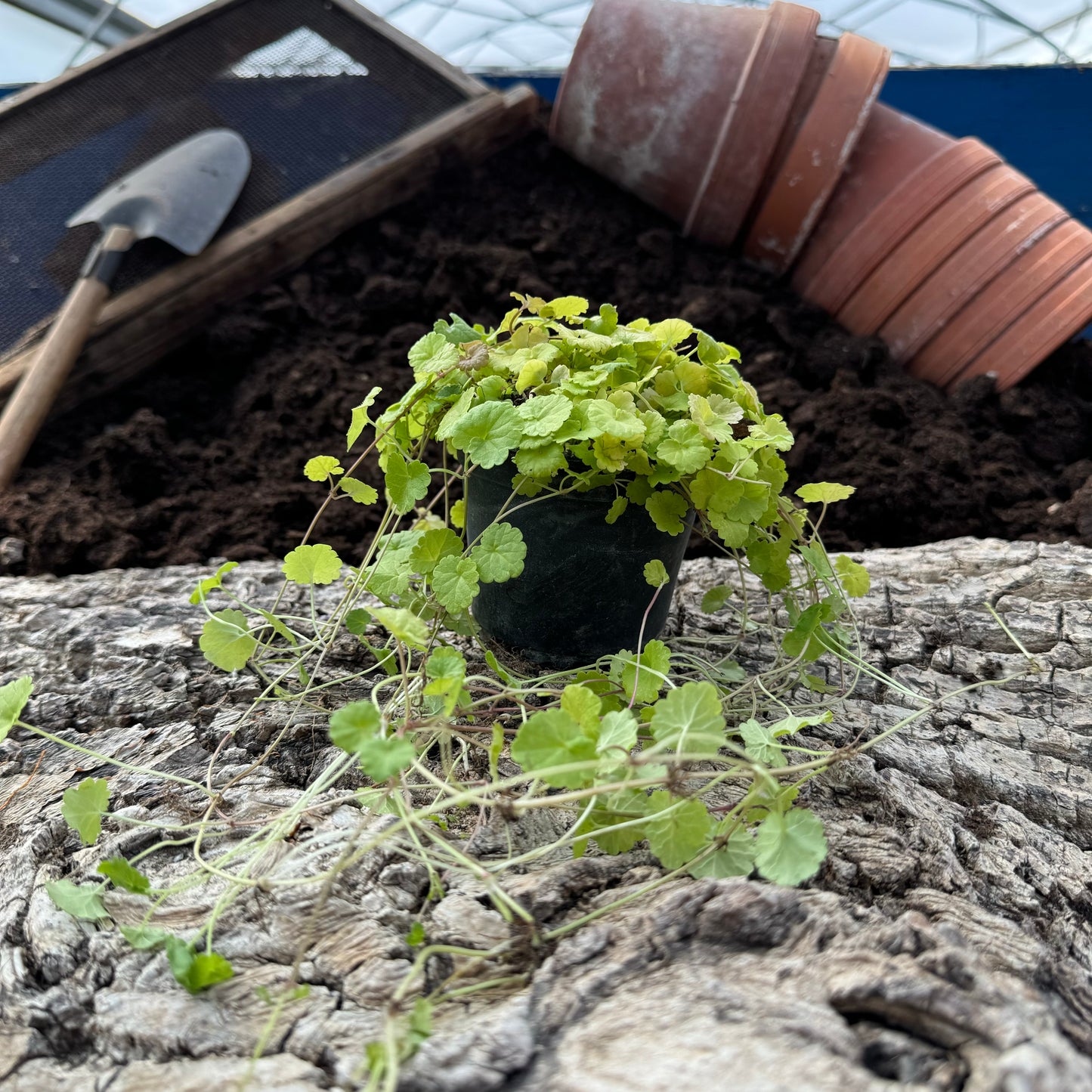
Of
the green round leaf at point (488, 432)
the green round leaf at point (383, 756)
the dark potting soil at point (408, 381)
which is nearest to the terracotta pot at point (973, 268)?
the dark potting soil at point (408, 381)

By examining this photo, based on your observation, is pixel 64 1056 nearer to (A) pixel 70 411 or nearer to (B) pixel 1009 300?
(A) pixel 70 411

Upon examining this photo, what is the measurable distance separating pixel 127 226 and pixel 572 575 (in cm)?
175

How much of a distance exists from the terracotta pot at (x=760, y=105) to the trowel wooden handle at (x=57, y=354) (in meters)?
1.49

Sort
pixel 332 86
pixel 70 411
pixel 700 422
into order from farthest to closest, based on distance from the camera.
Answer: pixel 332 86
pixel 70 411
pixel 700 422

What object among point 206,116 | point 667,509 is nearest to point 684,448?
point 667,509

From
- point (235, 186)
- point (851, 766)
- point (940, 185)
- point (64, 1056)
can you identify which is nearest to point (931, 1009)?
point (851, 766)

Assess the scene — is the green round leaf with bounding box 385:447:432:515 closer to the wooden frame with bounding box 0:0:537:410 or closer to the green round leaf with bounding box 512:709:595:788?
the green round leaf with bounding box 512:709:595:788

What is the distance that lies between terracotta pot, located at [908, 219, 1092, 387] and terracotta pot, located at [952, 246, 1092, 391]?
1cm

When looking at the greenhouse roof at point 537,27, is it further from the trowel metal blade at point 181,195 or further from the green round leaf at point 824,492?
the green round leaf at point 824,492

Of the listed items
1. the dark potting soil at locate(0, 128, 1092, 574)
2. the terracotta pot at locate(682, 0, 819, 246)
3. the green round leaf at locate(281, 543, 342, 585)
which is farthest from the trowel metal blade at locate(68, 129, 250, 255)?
the green round leaf at locate(281, 543, 342, 585)

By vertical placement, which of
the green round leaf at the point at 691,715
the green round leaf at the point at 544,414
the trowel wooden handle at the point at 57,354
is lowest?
the trowel wooden handle at the point at 57,354

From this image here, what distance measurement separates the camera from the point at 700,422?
0.86 meters

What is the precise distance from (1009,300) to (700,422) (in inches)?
59.0

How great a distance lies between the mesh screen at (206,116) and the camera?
217cm
